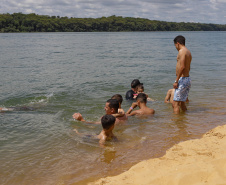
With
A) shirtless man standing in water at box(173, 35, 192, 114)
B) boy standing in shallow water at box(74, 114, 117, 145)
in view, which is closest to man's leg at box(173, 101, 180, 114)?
shirtless man standing in water at box(173, 35, 192, 114)

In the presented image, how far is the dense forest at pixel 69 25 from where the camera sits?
9281 cm

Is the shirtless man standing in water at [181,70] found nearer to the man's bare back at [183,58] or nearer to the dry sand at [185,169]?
the man's bare back at [183,58]

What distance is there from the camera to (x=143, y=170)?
3936 millimetres

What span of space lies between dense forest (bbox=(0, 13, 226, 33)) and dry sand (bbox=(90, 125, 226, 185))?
93172mm

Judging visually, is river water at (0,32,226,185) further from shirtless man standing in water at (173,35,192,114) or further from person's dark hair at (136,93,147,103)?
shirtless man standing in water at (173,35,192,114)

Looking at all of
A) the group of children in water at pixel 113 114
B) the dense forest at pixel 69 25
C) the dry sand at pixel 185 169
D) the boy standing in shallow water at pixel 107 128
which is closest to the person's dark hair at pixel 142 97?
the group of children in water at pixel 113 114

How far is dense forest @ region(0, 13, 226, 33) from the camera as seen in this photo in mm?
92812

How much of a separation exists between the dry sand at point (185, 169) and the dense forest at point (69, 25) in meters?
93.2

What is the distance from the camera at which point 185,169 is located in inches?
142

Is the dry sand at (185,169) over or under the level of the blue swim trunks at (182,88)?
under

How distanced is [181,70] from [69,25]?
10524 cm

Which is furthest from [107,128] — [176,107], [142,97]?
[176,107]

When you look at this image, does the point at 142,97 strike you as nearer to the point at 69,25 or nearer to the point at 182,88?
the point at 182,88

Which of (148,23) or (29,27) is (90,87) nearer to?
(29,27)
